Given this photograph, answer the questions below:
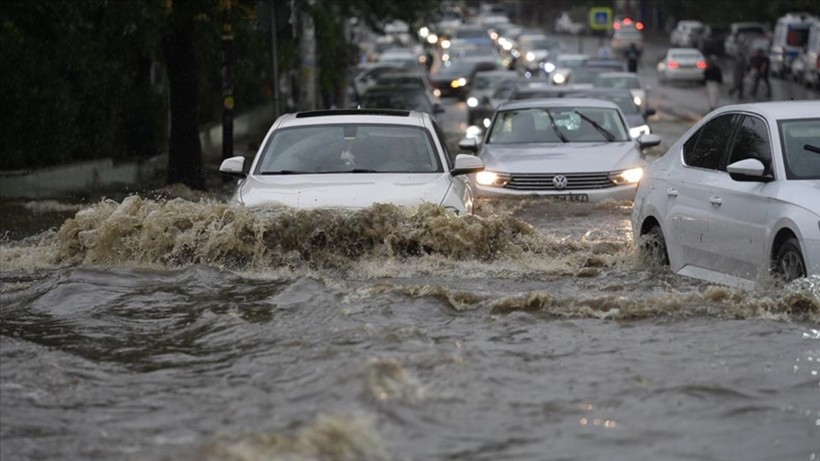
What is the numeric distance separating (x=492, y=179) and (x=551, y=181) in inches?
27.3

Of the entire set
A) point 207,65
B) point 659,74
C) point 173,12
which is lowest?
point 659,74

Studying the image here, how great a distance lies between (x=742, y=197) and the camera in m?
10.4

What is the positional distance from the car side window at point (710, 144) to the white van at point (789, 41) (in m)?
46.0

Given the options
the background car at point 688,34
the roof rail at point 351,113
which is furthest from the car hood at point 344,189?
the background car at point 688,34

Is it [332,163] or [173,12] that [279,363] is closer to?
[332,163]

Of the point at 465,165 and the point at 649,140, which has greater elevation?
the point at 465,165

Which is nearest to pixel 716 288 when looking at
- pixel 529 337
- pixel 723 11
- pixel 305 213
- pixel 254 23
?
pixel 529 337

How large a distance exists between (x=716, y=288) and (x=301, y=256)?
3.27 m

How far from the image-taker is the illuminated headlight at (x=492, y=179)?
1736 centimetres

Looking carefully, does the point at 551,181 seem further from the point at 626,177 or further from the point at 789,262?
the point at 789,262

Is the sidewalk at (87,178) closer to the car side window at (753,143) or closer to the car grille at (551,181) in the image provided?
the car grille at (551,181)

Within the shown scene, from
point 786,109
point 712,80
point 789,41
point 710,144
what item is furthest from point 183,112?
point 789,41

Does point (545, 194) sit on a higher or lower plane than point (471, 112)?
higher

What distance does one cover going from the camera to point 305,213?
11.8 m
